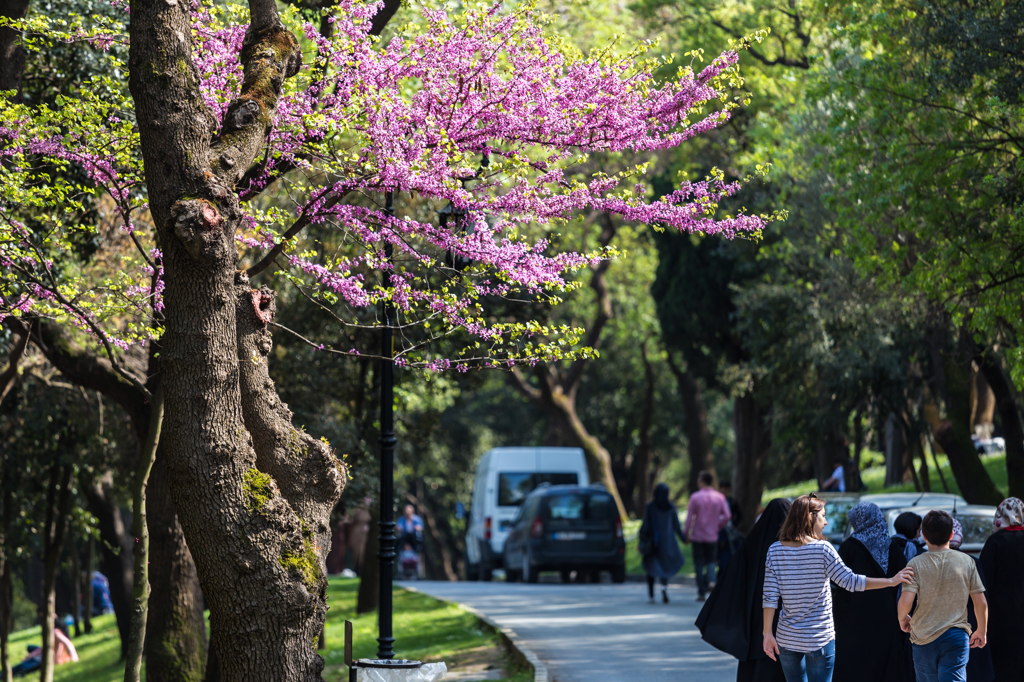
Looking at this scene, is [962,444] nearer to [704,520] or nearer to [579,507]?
[704,520]

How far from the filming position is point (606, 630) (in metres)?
13.9

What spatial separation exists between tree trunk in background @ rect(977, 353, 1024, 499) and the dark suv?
23.5ft

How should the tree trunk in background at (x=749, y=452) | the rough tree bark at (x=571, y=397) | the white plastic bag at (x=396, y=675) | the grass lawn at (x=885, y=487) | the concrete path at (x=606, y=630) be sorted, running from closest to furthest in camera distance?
the white plastic bag at (x=396, y=675) < the concrete path at (x=606, y=630) < the grass lawn at (x=885, y=487) < the tree trunk in background at (x=749, y=452) < the rough tree bark at (x=571, y=397)

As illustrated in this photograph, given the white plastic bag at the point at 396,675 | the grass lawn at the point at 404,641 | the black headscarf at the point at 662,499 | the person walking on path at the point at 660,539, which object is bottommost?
the grass lawn at the point at 404,641

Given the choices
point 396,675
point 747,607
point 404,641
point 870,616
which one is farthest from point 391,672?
point 404,641

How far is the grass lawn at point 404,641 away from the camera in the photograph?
12914 millimetres

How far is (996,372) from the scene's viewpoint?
1564 centimetres

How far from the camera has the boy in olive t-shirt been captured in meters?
6.74

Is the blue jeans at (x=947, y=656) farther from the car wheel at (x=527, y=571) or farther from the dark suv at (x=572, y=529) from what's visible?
the car wheel at (x=527, y=571)

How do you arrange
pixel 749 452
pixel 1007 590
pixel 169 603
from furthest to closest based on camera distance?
1. pixel 749 452
2. pixel 169 603
3. pixel 1007 590

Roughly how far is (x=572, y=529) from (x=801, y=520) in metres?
13.9

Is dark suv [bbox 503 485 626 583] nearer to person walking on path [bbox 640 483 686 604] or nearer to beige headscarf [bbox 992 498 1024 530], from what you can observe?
person walking on path [bbox 640 483 686 604]

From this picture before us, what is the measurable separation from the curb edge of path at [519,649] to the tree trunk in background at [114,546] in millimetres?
6895

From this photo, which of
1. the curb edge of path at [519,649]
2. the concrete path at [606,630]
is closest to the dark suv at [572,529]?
the concrete path at [606,630]
